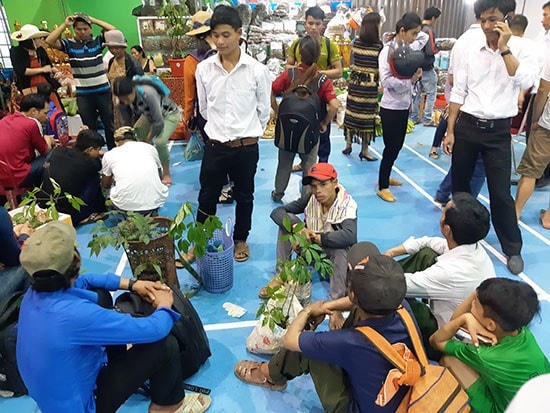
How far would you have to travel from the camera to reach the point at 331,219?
2699 millimetres

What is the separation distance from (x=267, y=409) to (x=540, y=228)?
9.91ft

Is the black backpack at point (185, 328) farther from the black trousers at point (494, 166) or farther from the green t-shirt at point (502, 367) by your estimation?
the black trousers at point (494, 166)

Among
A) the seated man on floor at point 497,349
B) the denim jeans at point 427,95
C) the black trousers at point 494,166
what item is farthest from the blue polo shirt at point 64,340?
the denim jeans at point 427,95

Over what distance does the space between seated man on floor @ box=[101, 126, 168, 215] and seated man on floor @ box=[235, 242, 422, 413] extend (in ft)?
5.60

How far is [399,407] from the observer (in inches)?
60.8

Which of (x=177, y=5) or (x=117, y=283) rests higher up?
(x=177, y=5)

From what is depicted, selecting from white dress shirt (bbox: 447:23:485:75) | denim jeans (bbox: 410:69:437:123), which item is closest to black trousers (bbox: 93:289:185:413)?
white dress shirt (bbox: 447:23:485:75)

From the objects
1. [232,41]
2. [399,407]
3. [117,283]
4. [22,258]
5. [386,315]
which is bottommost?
[399,407]

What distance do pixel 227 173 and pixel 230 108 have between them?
49cm

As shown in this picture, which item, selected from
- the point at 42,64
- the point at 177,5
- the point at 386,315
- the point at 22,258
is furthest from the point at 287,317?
the point at 177,5

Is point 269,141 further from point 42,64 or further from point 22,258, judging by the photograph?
point 22,258

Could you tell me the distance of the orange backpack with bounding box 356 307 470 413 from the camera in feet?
4.85

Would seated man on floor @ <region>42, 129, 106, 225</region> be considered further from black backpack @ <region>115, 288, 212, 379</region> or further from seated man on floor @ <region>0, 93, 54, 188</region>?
black backpack @ <region>115, 288, 212, 379</region>

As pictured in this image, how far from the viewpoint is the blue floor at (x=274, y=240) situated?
218cm
